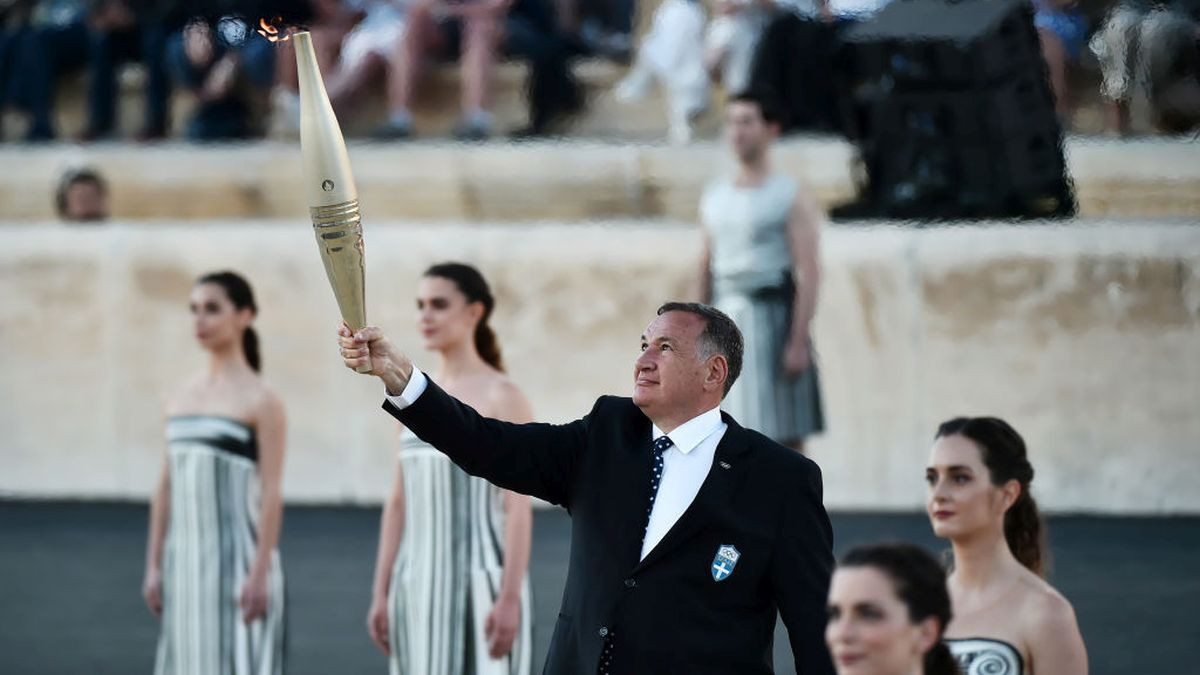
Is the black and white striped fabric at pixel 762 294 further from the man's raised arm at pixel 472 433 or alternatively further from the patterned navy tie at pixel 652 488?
the patterned navy tie at pixel 652 488

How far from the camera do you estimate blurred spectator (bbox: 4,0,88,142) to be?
1572 cm

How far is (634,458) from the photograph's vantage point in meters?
5.18

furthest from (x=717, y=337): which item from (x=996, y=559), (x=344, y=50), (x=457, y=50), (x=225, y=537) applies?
(x=344, y=50)

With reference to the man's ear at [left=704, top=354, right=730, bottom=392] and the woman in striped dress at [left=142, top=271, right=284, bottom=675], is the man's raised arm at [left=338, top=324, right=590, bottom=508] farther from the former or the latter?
the woman in striped dress at [left=142, top=271, right=284, bottom=675]

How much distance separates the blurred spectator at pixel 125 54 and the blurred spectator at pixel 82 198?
6.48 feet

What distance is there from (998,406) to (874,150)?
5.89 feet

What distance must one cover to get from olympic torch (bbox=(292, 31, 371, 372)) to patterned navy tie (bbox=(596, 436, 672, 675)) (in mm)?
825

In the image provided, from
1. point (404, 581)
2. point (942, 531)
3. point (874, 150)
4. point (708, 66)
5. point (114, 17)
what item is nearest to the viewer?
point (942, 531)

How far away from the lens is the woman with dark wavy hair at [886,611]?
389cm

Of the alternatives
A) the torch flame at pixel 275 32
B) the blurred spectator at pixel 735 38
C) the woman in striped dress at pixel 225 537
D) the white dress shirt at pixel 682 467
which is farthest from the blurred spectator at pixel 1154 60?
the torch flame at pixel 275 32

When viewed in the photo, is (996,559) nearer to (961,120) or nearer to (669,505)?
(669,505)

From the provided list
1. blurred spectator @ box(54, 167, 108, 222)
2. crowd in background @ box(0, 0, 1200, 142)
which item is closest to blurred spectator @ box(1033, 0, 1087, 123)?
crowd in background @ box(0, 0, 1200, 142)

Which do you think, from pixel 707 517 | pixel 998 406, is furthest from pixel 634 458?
pixel 998 406

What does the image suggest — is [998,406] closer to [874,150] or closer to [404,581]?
[874,150]
